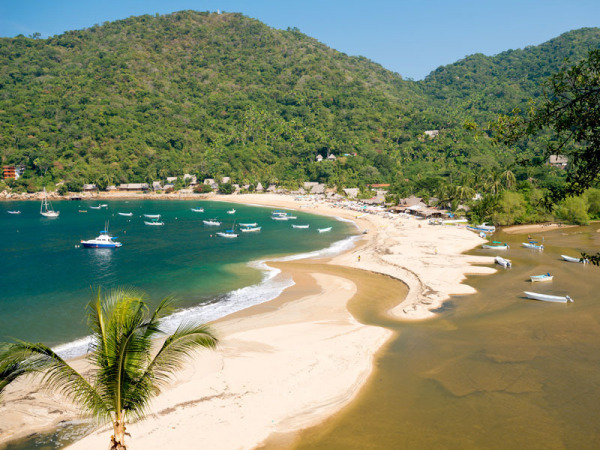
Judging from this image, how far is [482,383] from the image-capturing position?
17797 millimetres

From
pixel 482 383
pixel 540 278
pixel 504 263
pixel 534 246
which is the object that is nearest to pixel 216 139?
pixel 534 246

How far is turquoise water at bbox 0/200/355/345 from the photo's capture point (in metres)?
29.1

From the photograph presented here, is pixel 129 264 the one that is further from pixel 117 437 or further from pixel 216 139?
pixel 216 139

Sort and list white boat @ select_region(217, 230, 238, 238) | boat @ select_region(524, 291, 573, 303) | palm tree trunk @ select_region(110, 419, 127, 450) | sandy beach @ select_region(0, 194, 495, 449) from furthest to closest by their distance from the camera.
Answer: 1. white boat @ select_region(217, 230, 238, 238)
2. boat @ select_region(524, 291, 573, 303)
3. sandy beach @ select_region(0, 194, 495, 449)
4. palm tree trunk @ select_region(110, 419, 127, 450)

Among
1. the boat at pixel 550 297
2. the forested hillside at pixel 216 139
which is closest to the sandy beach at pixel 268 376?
the boat at pixel 550 297

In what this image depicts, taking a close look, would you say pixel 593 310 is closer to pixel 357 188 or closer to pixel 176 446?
pixel 176 446

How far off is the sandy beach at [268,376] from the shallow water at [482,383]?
1.16 meters

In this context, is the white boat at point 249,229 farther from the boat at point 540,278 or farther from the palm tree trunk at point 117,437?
the palm tree trunk at point 117,437

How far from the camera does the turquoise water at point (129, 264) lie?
2908 cm

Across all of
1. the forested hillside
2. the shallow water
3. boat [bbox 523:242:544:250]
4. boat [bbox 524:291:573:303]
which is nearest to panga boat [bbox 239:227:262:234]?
boat [bbox 523:242:544:250]

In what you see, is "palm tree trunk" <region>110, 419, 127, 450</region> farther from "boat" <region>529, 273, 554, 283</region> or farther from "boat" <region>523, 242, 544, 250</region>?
"boat" <region>523, 242, 544, 250</region>

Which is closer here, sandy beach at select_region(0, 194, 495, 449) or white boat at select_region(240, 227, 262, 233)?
sandy beach at select_region(0, 194, 495, 449)

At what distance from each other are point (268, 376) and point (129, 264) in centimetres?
3168

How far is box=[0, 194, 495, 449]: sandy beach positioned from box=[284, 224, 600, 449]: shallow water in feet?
3.81
